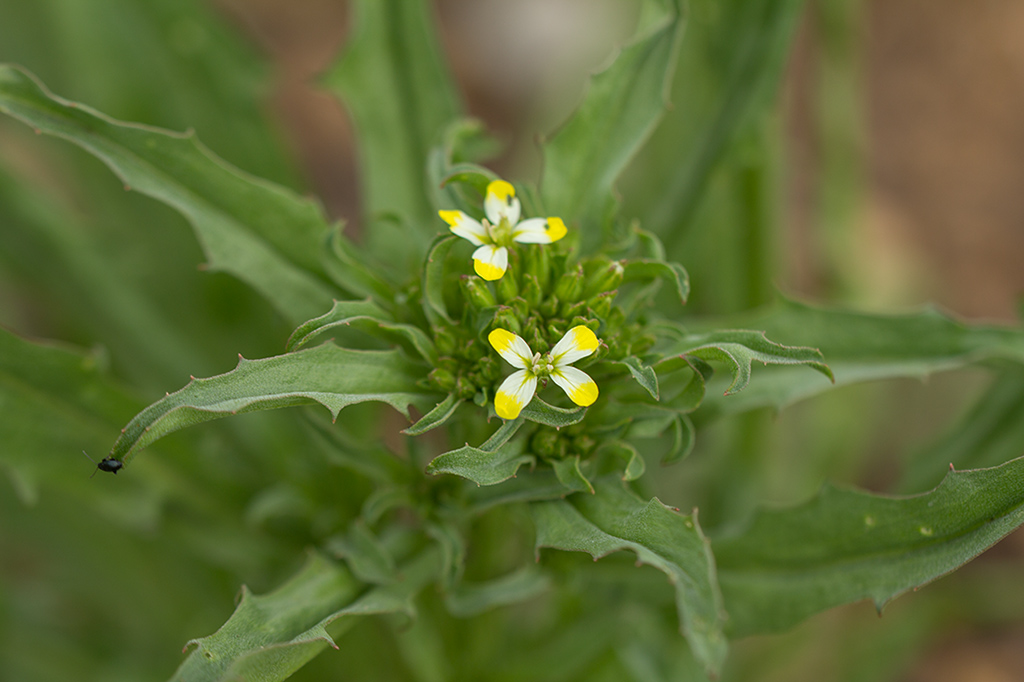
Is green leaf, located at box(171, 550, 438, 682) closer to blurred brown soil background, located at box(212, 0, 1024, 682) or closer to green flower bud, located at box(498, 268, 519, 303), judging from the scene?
green flower bud, located at box(498, 268, 519, 303)

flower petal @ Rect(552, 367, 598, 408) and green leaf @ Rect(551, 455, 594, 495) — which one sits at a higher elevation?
flower petal @ Rect(552, 367, 598, 408)

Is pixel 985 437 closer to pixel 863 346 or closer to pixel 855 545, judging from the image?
pixel 863 346

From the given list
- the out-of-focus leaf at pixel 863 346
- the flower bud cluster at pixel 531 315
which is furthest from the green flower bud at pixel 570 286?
the out-of-focus leaf at pixel 863 346

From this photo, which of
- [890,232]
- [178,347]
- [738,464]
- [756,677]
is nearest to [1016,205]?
[890,232]

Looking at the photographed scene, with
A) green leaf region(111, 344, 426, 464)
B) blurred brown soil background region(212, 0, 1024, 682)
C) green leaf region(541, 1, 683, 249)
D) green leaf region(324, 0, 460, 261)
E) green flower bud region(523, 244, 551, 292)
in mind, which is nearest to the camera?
green leaf region(111, 344, 426, 464)

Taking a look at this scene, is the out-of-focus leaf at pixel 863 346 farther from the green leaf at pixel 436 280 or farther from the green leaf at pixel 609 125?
the green leaf at pixel 436 280

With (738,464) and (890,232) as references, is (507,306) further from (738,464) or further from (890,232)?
(890,232)

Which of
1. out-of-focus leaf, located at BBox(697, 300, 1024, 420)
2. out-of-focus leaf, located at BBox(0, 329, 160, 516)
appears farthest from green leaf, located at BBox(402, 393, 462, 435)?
out-of-focus leaf, located at BBox(0, 329, 160, 516)
